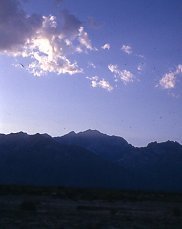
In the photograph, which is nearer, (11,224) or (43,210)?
(11,224)

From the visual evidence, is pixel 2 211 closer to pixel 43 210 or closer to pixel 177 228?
pixel 43 210

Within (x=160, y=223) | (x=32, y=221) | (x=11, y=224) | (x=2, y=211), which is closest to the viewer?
(x=11, y=224)

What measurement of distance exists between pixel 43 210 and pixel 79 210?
3.22 m

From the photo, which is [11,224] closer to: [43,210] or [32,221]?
[32,221]

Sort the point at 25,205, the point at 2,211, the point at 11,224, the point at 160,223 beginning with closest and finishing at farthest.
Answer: the point at 11,224 → the point at 160,223 → the point at 2,211 → the point at 25,205

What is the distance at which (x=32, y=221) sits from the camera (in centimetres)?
2719

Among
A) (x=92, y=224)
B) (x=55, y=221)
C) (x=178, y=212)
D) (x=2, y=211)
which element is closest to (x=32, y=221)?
(x=55, y=221)

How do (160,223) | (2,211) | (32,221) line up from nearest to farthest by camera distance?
(32,221)
(160,223)
(2,211)

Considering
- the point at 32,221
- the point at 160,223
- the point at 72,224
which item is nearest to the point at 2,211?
the point at 32,221

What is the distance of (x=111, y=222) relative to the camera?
2844 cm

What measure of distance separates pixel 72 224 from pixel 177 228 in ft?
20.3

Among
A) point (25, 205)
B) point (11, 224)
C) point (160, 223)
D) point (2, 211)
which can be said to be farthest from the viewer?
point (25, 205)

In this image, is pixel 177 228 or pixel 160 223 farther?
pixel 160 223

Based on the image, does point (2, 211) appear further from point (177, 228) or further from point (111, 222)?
point (177, 228)
